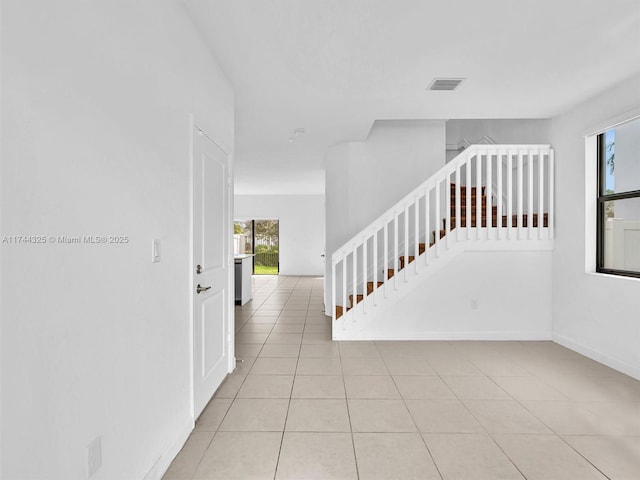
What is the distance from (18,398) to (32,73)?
92 cm

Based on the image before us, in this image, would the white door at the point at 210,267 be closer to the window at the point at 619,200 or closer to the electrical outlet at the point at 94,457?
the electrical outlet at the point at 94,457

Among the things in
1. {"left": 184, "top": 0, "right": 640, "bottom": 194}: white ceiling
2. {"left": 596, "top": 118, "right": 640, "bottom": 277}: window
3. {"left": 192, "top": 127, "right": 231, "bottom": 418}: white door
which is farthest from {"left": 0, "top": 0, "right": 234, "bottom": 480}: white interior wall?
{"left": 596, "top": 118, "right": 640, "bottom": 277}: window

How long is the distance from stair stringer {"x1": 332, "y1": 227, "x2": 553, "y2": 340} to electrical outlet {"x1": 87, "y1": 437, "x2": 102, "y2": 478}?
3249 millimetres

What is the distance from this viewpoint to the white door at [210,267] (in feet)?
8.23

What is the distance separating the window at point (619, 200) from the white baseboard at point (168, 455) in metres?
3.91

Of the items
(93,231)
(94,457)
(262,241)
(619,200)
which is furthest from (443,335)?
(262,241)

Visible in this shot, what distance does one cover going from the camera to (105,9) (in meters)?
1.46

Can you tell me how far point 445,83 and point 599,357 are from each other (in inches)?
120

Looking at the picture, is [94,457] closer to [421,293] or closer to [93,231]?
[93,231]

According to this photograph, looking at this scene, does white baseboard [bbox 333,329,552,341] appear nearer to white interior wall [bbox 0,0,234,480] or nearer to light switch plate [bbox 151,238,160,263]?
white interior wall [bbox 0,0,234,480]

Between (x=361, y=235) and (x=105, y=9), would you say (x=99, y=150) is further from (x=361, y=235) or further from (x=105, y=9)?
(x=361, y=235)

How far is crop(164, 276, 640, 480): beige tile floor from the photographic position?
2041 millimetres

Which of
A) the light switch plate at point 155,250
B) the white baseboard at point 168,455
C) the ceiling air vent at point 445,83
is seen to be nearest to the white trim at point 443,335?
the white baseboard at point 168,455

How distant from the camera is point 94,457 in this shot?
1.38 m
